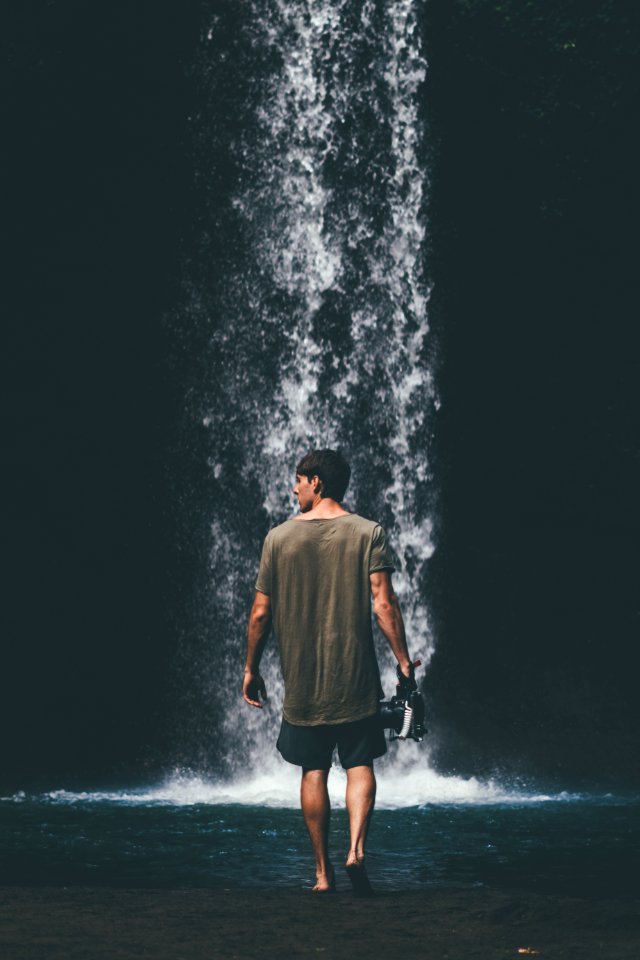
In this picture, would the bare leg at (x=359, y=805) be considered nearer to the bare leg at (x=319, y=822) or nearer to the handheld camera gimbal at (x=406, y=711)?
the bare leg at (x=319, y=822)

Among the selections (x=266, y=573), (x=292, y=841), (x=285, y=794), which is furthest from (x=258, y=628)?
(x=285, y=794)

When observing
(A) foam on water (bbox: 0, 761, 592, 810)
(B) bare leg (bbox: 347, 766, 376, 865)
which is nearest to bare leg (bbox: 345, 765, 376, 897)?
(B) bare leg (bbox: 347, 766, 376, 865)

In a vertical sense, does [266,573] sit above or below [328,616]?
above

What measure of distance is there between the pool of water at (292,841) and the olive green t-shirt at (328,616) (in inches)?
34.6

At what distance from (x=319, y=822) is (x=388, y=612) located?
875mm

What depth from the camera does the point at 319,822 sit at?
5.93 meters

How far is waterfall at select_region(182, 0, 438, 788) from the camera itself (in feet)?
51.4

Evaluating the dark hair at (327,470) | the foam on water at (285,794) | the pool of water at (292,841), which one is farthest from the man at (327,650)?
the foam on water at (285,794)

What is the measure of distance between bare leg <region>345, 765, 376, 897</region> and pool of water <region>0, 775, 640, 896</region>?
1.74 ft

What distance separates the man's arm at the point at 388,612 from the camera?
6.01 meters

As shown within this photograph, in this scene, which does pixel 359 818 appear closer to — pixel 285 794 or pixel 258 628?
pixel 258 628

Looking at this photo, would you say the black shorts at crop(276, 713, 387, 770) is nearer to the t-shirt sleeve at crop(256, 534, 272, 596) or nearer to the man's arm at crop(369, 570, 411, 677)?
the man's arm at crop(369, 570, 411, 677)

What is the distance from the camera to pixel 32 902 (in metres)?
5.79

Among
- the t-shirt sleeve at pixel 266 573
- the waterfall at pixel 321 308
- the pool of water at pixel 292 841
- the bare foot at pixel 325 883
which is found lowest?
the pool of water at pixel 292 841
